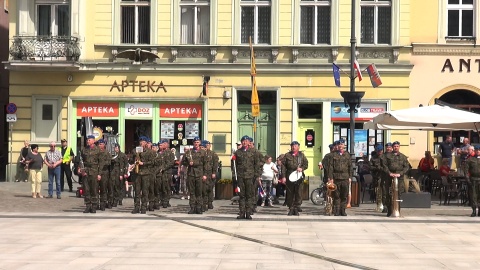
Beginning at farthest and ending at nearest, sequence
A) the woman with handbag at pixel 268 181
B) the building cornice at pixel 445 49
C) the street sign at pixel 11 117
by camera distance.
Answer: the street sign at pixel 11 117
the building cornice at pixel 445 49
the woman with handbag at pixel 268 181

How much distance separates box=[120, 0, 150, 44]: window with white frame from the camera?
31953 mm

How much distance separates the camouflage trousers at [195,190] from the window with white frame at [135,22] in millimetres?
11915

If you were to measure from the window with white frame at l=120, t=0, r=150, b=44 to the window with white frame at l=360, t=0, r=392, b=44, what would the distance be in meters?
7.74

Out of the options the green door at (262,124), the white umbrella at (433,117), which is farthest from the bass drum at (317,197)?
the green door at (262,124)

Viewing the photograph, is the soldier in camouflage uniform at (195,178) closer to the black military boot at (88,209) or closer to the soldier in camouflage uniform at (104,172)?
the soldier in camouflage uniform at (104,172)

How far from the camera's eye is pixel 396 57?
102ft

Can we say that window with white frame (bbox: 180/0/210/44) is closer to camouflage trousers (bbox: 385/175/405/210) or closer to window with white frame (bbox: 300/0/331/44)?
window with white frame (bbox: 300/0/331/44)

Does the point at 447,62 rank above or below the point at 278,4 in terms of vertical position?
below

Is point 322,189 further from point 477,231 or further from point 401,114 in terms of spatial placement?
point 477,231

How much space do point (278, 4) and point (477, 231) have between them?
52.1 ft

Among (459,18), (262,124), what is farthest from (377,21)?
(262,124)

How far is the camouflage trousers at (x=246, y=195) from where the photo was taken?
782 inches

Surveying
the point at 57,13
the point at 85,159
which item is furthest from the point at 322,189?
the point at 57,13

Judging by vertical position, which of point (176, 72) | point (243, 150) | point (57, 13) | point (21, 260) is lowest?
point (21, 260)
